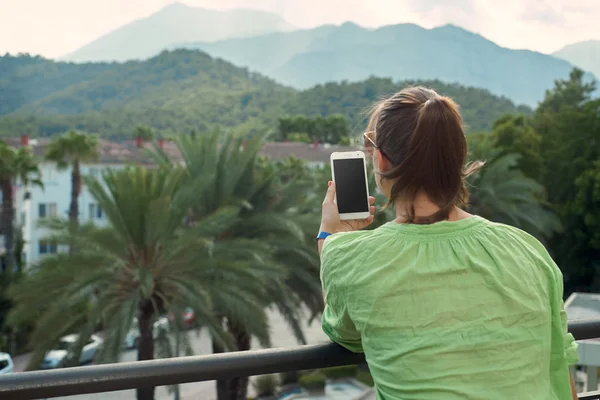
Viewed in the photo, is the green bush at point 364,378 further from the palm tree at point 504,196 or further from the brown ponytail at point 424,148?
the brown ponytail at point 424,148

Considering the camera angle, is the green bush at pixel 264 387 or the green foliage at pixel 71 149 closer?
the green bush at pixel 264 387

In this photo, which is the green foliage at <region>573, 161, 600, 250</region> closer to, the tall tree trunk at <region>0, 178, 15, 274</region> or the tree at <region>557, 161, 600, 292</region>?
the tree at <region>557, 161, 600, 292</region>

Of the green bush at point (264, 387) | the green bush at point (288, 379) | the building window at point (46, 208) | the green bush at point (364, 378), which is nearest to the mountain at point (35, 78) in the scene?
the building window at point (46, 208)

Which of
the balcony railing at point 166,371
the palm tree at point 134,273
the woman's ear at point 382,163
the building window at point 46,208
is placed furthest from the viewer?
the building window at point 46,208

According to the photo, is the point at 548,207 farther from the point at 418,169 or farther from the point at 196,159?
the point at 418,169

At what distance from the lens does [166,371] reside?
5.09ft

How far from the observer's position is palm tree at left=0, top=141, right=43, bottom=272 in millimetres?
28703

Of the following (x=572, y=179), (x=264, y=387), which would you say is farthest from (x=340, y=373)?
(x=572, y=179)

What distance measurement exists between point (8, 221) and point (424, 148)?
3124cm

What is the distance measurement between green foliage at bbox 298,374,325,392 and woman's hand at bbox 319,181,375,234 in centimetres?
2102

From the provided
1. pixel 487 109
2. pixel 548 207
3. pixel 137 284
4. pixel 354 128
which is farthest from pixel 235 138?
pixel 487 109

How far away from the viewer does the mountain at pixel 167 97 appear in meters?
67.2

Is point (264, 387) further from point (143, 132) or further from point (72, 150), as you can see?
point (143, 132)

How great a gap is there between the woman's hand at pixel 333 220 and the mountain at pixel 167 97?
58220 mm
